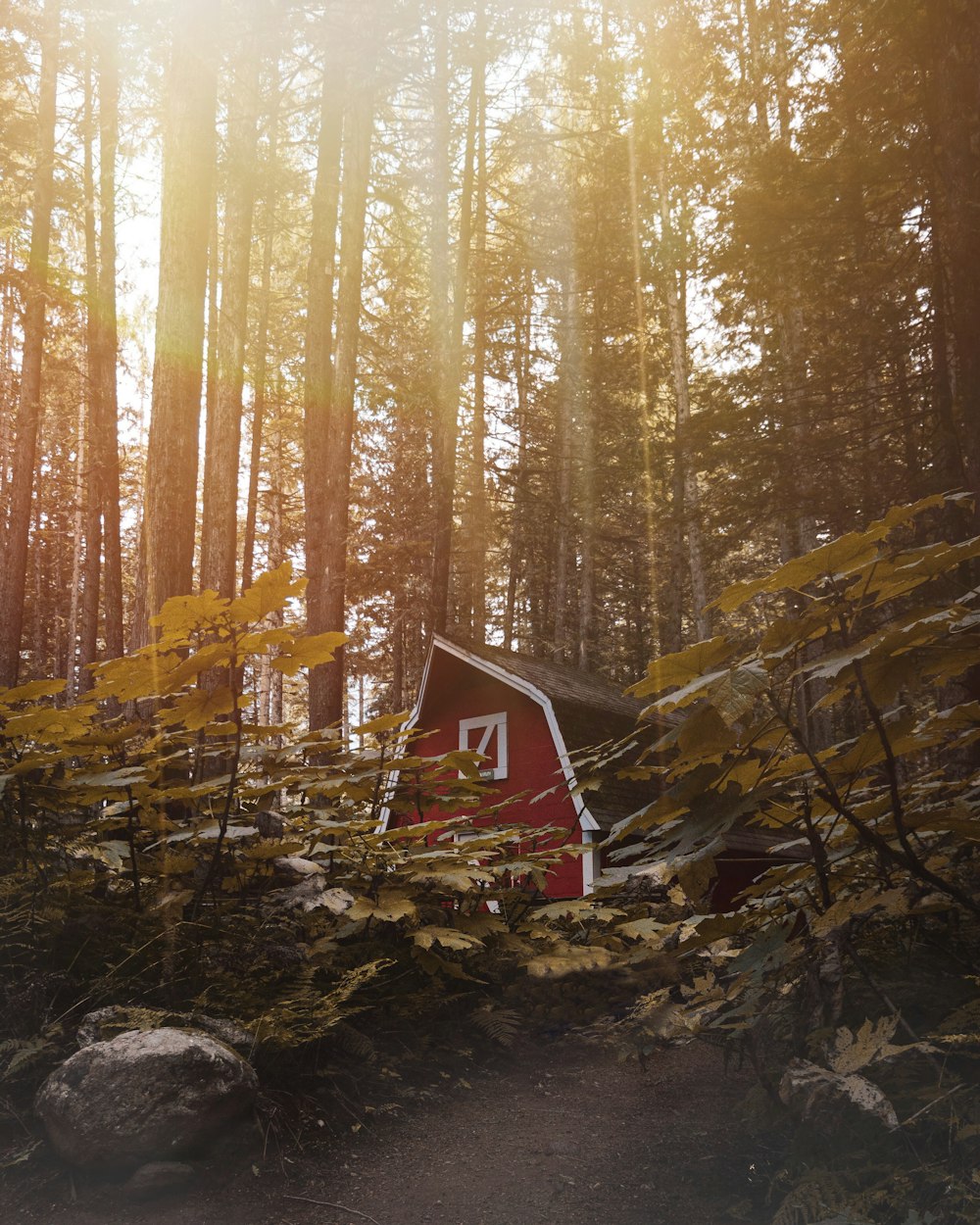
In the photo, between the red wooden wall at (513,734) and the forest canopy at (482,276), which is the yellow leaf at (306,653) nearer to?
the forest canopy at (482,276)

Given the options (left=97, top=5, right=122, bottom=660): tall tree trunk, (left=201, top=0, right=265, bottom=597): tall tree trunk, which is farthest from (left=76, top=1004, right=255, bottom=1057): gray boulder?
(left=97, top=5, right=122, bottom=660): tall tree trunk

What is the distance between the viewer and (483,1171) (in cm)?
340

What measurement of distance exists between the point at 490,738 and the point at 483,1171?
12557 millimetres

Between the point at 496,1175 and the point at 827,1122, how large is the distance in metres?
1.32

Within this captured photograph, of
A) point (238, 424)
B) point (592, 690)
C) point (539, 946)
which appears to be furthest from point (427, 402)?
point (539, 946)

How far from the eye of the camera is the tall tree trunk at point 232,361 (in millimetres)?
13930

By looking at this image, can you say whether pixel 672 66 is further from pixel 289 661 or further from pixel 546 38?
pixel 289 661

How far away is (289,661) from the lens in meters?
3.57

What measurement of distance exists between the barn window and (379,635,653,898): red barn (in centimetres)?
2

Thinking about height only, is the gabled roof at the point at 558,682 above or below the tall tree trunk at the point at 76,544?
below

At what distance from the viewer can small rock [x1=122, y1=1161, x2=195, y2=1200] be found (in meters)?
3.04

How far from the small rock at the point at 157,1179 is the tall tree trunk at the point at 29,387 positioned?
12.7 meters

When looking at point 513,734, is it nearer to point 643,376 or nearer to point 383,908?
point 383,908

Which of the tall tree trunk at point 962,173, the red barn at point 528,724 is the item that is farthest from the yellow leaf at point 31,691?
the red barn at point 528,724
